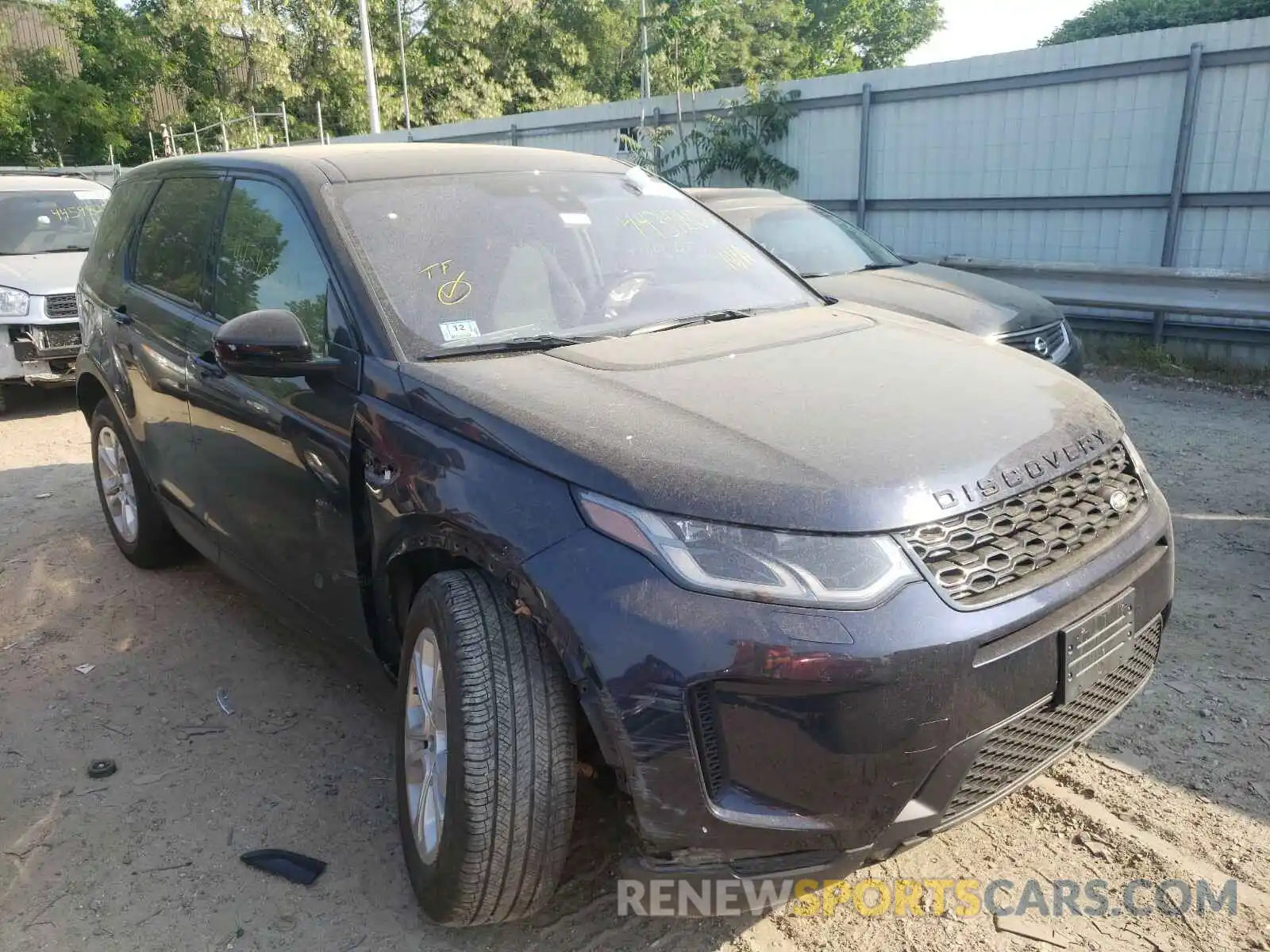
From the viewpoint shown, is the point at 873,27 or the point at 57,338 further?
the point at 873,27

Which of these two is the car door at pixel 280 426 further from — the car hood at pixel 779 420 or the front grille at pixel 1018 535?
the front grille at pixel 1018 535

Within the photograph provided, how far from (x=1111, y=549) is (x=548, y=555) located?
1.30 metres

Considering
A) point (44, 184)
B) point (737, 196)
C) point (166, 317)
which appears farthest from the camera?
point (44, 184)

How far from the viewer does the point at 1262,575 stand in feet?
13.7

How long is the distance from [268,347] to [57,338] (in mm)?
6544

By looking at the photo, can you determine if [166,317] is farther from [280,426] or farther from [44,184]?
[44,184]

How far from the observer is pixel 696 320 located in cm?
316

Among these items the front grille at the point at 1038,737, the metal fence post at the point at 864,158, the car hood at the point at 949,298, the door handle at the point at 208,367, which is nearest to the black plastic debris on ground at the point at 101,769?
the door handle at the point at 208,367

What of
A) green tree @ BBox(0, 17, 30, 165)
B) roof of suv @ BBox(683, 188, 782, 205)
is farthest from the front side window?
green tree @ BBox(0, 17, 30, 165)

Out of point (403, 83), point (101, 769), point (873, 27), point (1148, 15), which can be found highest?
point (873, 27)

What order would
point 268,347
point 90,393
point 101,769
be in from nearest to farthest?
point 268,347, point 101,769, point 90,393

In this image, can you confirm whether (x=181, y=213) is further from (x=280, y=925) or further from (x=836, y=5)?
(x=836, y=5)

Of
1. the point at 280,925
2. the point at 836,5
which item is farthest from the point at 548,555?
the point at 836,5

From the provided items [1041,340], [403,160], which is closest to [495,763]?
[403,160]
